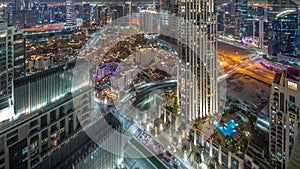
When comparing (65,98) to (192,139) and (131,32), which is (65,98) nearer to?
(192,139)

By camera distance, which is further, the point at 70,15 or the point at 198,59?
the point at 70,15

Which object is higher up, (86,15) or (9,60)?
(86,15)

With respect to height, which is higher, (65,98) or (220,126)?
(65,98)

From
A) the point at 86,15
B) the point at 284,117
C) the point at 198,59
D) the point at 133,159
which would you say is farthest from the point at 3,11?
the point at 284,117

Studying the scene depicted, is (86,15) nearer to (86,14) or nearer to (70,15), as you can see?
(86,14)

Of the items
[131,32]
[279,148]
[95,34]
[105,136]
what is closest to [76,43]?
A: [95,34]

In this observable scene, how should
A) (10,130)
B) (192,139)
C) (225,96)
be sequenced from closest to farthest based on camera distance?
(10,130) < (192,139) < (225,96)

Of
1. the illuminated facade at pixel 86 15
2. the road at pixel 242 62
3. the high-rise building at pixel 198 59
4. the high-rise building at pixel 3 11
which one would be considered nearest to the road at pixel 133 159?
the high-rise building at pixel 198 59
